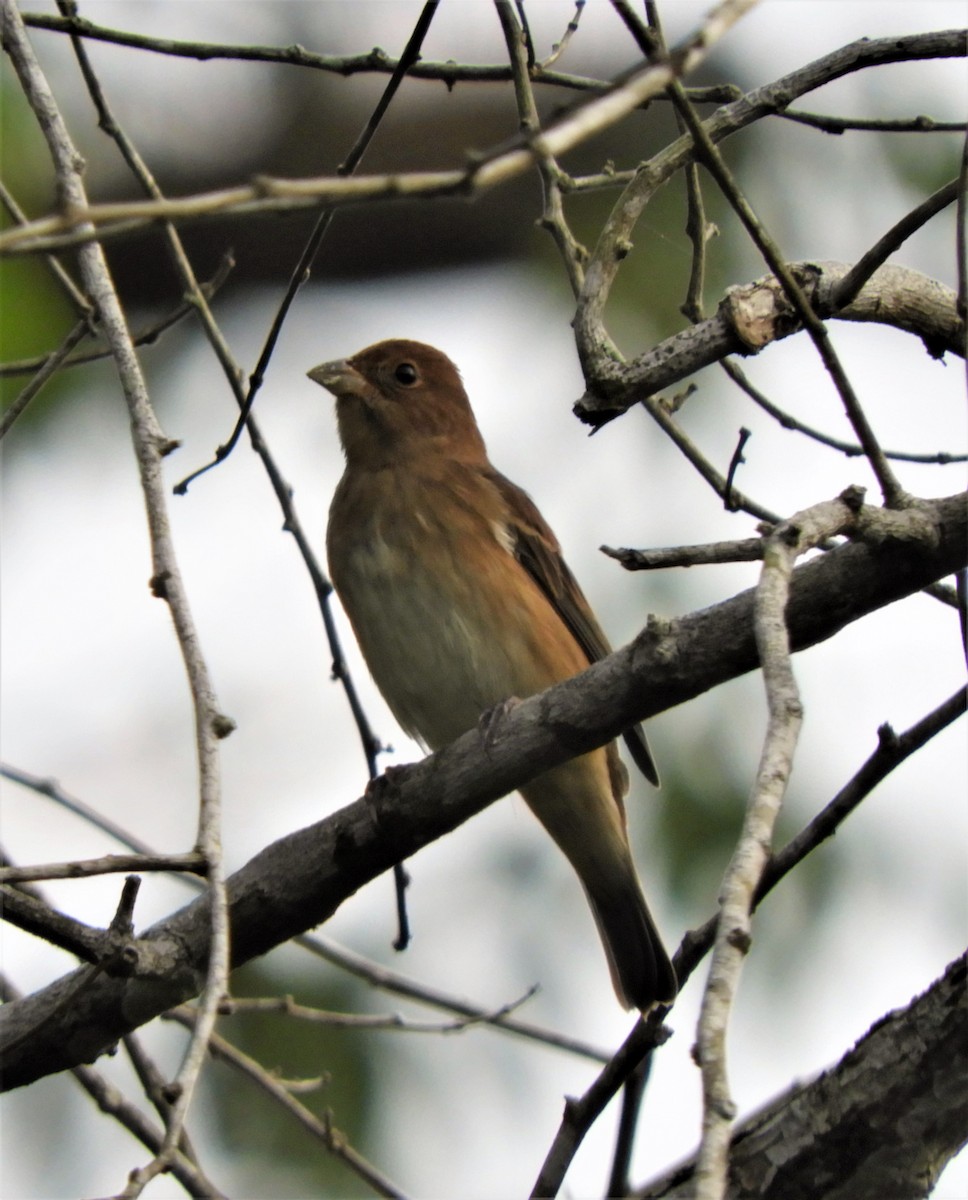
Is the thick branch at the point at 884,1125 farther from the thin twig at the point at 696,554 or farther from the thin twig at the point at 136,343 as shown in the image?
the thin twig at the point at 136,343

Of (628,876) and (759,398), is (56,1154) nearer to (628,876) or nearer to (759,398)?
(628,876)

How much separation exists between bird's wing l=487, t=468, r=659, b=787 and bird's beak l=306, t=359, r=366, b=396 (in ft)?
2.28

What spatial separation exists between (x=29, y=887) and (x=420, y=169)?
14.0 ft

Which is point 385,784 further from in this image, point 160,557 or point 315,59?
point 315,59

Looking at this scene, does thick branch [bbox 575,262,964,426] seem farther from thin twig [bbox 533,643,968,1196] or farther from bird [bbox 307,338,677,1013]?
bird [bbox 307,338,677,1013]

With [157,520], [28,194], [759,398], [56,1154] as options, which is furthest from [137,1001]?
[28,194]

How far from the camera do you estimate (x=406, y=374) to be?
618cm

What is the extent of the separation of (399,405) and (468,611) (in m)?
1.16

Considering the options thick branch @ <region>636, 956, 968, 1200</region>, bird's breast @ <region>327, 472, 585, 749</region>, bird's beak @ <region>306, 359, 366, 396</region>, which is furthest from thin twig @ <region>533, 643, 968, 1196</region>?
bird's beak @ <region>306, 359, 366, 396</region>

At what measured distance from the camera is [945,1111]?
113 inches

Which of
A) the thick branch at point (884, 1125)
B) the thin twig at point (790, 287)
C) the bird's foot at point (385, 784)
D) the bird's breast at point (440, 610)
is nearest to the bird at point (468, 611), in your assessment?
the bird's breast at point (440, 610)

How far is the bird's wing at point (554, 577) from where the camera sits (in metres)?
5.54

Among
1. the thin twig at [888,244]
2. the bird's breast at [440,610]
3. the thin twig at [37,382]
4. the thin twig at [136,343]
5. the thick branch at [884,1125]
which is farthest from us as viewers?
the bird's breast at [440,610]

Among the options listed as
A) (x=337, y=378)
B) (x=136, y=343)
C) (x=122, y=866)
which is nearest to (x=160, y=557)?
(x=122, y=866)
